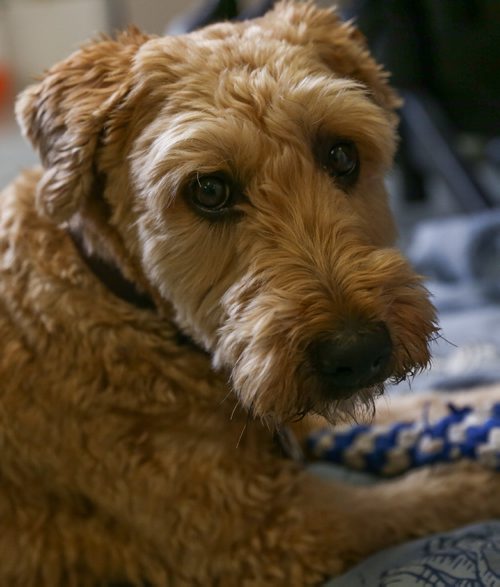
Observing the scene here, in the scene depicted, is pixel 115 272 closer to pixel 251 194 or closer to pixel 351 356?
pixel 251 194

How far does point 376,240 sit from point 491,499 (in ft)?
1.97

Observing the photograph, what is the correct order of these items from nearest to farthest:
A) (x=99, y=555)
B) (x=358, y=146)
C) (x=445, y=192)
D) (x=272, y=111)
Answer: (x=272, y=111)
(x=358, y=146)
(x=99, y=555)
(x=445, y=192)

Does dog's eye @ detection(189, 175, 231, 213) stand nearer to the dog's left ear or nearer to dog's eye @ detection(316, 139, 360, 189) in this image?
dog's eye @ detection(316, 139, 360, 189)

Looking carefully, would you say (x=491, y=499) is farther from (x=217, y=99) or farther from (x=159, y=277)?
(x=217, y=99)

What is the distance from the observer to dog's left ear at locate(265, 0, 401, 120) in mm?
1600

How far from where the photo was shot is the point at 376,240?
1610 mm

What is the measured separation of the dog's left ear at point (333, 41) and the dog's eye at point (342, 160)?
16 centimetres

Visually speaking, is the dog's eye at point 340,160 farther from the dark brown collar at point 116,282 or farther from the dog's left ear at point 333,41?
the dark brown collar at point 116,282

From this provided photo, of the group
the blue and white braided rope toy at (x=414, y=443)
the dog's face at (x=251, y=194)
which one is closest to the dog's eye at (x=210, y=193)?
the dog's face at (x=251, y=194)

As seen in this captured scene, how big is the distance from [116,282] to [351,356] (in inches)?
21.5

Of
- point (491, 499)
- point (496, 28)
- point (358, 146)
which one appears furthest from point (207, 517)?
point (496, 28)

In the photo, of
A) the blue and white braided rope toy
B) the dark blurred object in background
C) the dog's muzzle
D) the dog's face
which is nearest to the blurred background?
the dark blurred object in background

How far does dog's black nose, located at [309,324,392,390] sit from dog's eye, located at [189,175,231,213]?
346 millimetres

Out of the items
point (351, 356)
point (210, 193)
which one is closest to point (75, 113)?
point (210, 193)
